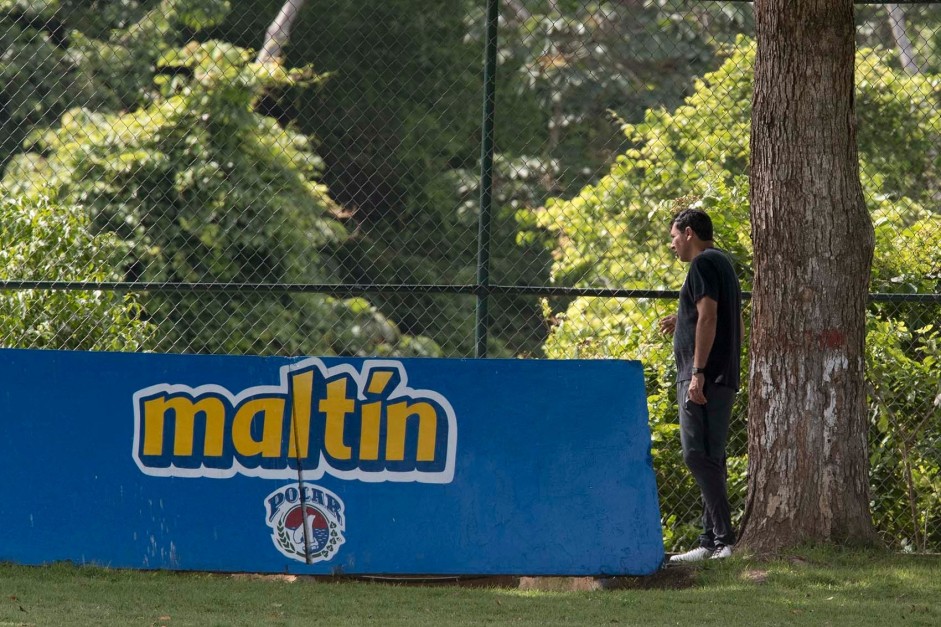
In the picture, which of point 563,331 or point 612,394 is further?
point 563,331

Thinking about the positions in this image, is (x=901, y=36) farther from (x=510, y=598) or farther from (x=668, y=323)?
(x=510, y=598)

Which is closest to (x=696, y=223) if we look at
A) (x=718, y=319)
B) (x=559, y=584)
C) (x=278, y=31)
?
(x=718, y=319)

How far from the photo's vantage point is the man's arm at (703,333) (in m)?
5.35

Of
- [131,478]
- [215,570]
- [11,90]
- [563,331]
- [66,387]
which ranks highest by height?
[11,90]

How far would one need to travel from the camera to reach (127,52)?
14.5 meters

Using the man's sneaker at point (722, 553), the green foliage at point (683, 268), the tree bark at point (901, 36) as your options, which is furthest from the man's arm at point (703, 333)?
the tree bark at point (901, 36)

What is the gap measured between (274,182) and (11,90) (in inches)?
178

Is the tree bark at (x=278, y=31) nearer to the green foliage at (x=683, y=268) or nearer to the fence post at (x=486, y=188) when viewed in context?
the green foliage at (x=683, y=268)

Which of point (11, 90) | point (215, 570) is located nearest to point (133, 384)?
point (215, 570)

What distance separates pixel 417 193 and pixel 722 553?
12.0 m

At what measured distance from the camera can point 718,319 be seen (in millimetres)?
5465

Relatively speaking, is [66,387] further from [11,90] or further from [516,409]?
[11,90]

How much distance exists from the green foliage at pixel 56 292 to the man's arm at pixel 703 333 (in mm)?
3595

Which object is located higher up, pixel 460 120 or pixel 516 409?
pixel 460 120
